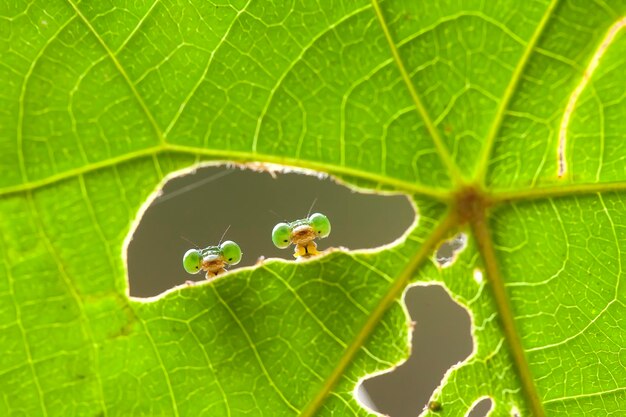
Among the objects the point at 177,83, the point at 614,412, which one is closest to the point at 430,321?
the point at 614,412

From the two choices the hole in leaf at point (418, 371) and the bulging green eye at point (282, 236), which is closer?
the bulging green eye at point (282, 236)

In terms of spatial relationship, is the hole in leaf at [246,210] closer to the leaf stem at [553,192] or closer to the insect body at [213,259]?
the insect body at [213,259]

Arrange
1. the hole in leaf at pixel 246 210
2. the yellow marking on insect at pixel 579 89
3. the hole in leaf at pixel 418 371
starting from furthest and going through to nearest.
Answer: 1. the hole in leaf at pixel 246 210
2. the hole in leaf at pixel 418 371
3. the yellow marking on insect at pixel 579 89

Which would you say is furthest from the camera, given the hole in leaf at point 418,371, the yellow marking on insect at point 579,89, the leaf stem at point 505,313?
the hole in leaf at point 418,371

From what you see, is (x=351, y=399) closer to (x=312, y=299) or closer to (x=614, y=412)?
(x=312, y=299)

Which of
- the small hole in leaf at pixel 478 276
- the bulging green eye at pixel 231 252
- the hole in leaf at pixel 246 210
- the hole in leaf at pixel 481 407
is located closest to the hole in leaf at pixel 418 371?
the hole in leaf at pixel 246 210

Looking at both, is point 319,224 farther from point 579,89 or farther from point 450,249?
point 579,89

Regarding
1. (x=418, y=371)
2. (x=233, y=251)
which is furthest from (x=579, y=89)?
(x=418, y=371)
